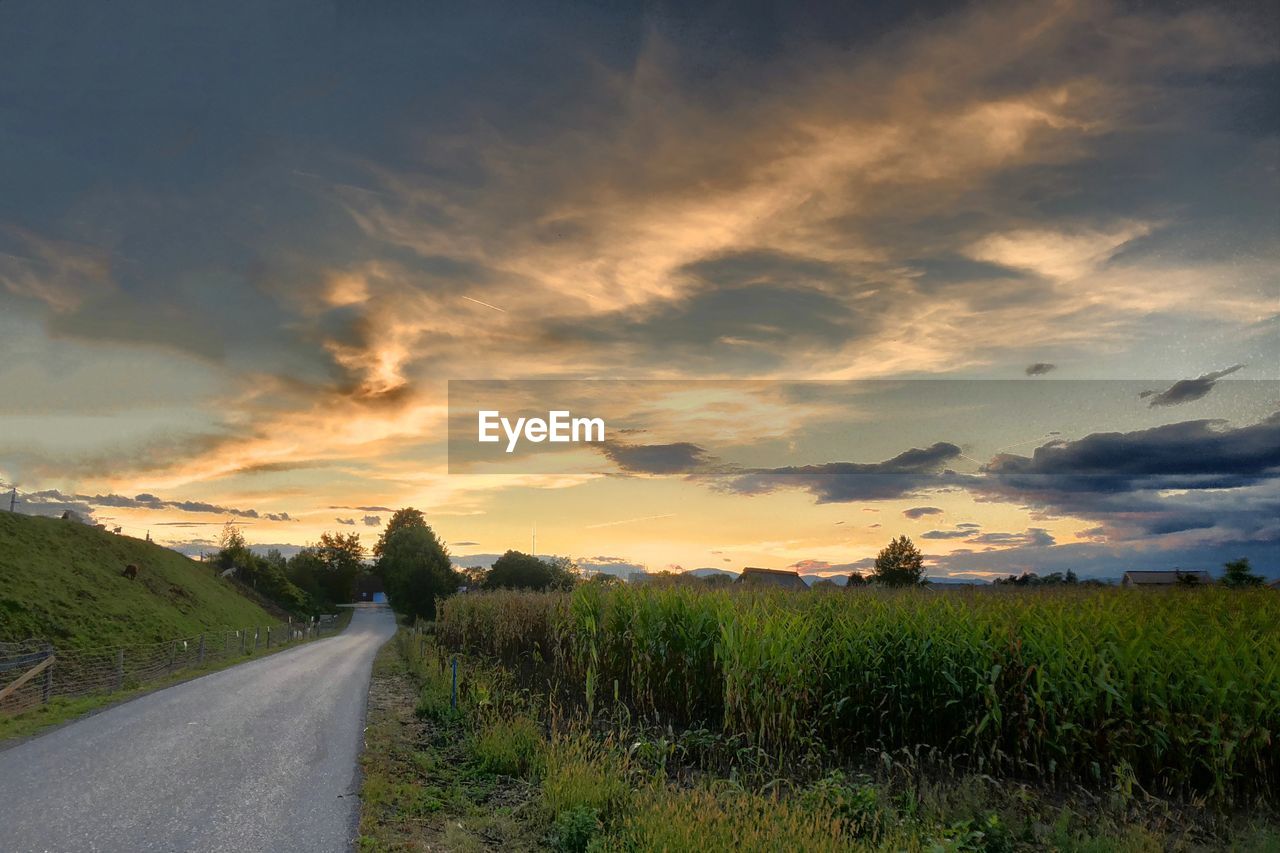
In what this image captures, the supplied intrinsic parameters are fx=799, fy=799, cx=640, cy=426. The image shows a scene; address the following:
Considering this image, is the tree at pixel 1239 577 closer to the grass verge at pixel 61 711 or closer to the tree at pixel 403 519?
the grass verge at pixel 61 711

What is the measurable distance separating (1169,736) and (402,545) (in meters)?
93.5

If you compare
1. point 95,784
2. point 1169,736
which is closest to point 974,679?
point 1169,736

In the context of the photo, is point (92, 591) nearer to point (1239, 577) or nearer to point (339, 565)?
point (1239, 577)

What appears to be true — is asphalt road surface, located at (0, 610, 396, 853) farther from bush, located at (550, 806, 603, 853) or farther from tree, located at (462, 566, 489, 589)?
tree, located at (462, 566, 489, 589)

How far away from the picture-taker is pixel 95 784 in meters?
11.5

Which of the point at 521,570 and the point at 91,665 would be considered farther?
the point at 521,570

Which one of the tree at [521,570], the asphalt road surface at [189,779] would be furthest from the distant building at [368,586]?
the asphalt road surface at [189,779]

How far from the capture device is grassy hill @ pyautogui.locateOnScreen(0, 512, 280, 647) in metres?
38.9

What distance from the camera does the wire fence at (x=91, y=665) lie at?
21859 millimetres

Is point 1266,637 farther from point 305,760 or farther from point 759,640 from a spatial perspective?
point 305,760

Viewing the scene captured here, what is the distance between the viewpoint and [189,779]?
11.8 meters

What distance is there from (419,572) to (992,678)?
8099 cm

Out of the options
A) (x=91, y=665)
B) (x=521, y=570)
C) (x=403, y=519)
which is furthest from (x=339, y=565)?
(x=91, y=665)

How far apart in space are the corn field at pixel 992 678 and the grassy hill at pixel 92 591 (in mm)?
36066
